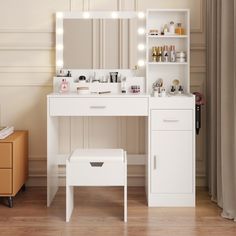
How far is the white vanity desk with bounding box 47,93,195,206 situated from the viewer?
12.5 ft

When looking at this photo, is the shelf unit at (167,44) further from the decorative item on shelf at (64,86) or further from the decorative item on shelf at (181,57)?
the decorative item on shelf at (64,86)

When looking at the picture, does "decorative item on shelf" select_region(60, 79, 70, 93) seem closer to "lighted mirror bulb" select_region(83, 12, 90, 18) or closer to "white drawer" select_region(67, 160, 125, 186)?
"lighted mirror bulb" select_region(83, 12, 90, 18)

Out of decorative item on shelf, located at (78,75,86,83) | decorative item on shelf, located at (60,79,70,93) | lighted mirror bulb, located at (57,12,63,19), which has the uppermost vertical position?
lighted mirror bulb, located at (57,12,63,19)

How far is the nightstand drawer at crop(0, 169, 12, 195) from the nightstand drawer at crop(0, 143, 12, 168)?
46 millimetres

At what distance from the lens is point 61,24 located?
430cm

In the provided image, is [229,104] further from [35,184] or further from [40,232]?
[35,184]

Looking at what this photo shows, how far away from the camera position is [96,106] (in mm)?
3822

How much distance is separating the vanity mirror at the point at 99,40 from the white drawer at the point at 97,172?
1.16m

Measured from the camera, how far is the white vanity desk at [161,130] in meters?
3.80

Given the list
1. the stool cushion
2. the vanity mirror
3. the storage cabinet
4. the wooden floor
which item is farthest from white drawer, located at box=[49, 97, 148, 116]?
the wooden floor

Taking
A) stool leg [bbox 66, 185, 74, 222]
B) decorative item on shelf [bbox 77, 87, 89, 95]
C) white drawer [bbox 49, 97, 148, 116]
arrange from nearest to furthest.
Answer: stool leg [bbox 66, 185, 74, 222], white drawer [bbox 49, 97, 148, 116], decorative item on shelf [bbox 77, 87, 89, 95]

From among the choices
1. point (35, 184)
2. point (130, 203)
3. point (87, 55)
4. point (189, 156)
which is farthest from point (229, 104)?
point (35, 184)

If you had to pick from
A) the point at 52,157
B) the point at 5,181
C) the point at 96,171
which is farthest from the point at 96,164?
the point at 5,181

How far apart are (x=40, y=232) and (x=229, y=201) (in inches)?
52.0
